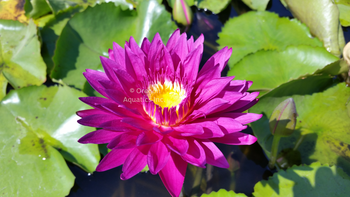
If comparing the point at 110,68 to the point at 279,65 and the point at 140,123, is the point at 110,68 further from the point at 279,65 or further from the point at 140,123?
the point at 279,65

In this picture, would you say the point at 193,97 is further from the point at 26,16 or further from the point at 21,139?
the point at 26,16

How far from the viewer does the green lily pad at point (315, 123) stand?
1926mm

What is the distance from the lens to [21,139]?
196 cm

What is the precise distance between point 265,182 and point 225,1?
230 cm

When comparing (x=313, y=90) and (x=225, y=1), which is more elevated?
(x=225, y=1)

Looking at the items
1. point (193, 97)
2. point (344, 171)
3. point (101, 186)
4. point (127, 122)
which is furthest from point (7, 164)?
point (344, 171)

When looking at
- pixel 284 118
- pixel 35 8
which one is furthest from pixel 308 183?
pixel 35 8

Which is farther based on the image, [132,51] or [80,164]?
[80,164]

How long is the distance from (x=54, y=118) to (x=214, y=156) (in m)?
A: 1.46

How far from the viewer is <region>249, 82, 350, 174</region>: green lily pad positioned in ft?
6.32

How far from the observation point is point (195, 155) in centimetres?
128

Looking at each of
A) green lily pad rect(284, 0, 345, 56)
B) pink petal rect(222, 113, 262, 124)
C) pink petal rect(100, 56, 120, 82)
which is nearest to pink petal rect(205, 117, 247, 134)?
pink petal rect(222, 113, 262, 124)

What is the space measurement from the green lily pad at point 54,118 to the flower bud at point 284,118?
1389 mm

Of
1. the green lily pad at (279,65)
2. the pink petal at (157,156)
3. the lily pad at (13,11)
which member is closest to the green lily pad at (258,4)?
the green lily pad at (279,65)
